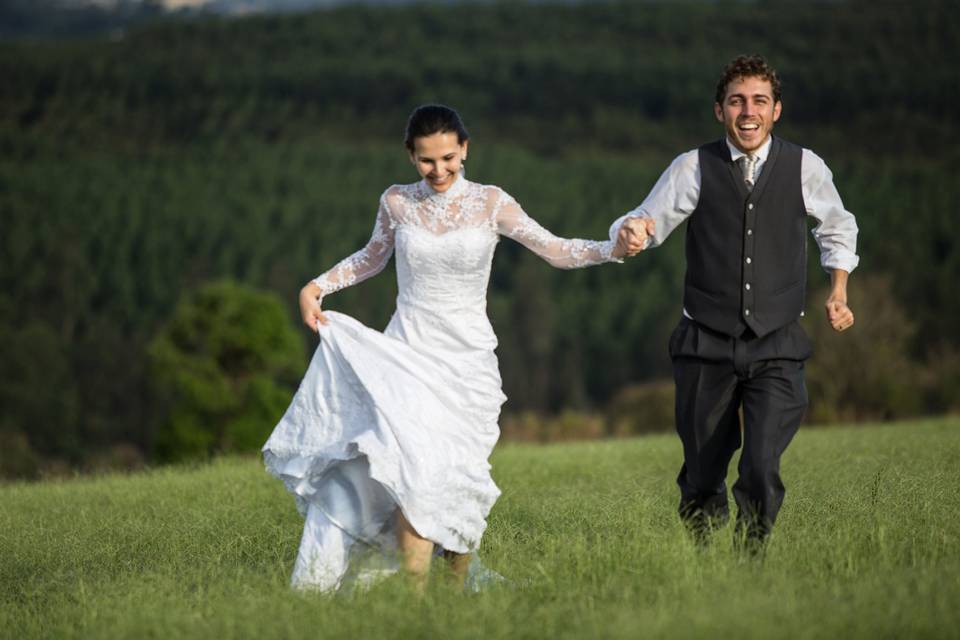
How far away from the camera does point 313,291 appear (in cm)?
813

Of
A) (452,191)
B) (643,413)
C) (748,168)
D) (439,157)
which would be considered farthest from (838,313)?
(643,413)

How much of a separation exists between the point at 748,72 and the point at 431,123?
5.88 ft

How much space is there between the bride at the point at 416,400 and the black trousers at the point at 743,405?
2.54 feet

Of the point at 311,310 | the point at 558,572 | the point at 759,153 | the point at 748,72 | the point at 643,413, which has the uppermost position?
the point at 748,72

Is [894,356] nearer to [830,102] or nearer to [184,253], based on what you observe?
[184,253]

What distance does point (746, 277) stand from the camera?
25.6 ft

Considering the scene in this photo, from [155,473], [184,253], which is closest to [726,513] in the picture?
[155,473]

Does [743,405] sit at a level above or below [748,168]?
below

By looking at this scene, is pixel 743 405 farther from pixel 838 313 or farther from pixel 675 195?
pixel 675 195

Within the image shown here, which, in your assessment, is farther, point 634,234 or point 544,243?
point 544,243

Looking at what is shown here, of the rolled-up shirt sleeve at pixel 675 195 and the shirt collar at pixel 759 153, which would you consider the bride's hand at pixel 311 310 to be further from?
the shirt collar at pixel 759 153

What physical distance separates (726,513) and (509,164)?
623ft

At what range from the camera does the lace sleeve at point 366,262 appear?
8219 millimetres

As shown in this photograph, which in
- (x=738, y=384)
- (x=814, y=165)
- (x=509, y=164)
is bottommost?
(x=738, y=384)
